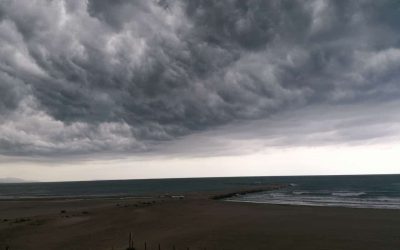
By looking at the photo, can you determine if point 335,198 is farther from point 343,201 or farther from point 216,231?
point 216,231

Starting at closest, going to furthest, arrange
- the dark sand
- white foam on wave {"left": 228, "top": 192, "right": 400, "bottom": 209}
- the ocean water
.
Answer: the dark sand, white foam on wave {"left": 228, "top": 192, "right": 400, "bottom": 209}, the ocean water

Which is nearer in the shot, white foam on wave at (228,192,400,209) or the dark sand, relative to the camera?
the dark sand

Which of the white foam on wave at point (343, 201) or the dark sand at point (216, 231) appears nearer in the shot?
the dark sand at point (216, 231)

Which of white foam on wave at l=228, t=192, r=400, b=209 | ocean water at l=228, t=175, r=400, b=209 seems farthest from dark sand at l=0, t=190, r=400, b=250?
ocean water at l=228, t=175, r=400, b=209

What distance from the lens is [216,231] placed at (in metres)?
39.2

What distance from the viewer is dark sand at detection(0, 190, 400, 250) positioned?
3262 cm

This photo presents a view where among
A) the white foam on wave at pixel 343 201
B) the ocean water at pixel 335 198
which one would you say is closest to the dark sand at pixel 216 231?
the white foam on wave at pixel 343 201

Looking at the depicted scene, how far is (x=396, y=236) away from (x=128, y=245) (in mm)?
26327

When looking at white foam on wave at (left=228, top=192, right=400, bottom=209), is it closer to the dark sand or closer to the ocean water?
the ocean water

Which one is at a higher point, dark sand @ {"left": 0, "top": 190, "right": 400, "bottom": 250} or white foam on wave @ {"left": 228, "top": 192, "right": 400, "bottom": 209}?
white foam on wave @ {"left": 228, "top": 192, "right": 400, "bottom": 209}

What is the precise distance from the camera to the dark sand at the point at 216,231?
32625 mm

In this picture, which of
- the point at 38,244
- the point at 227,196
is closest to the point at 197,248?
the point at 38,244

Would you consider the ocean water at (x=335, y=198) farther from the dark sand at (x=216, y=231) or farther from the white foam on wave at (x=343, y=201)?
the dark sand at (x=216, y=231)

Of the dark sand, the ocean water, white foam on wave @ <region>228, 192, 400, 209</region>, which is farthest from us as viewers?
the ocean water
